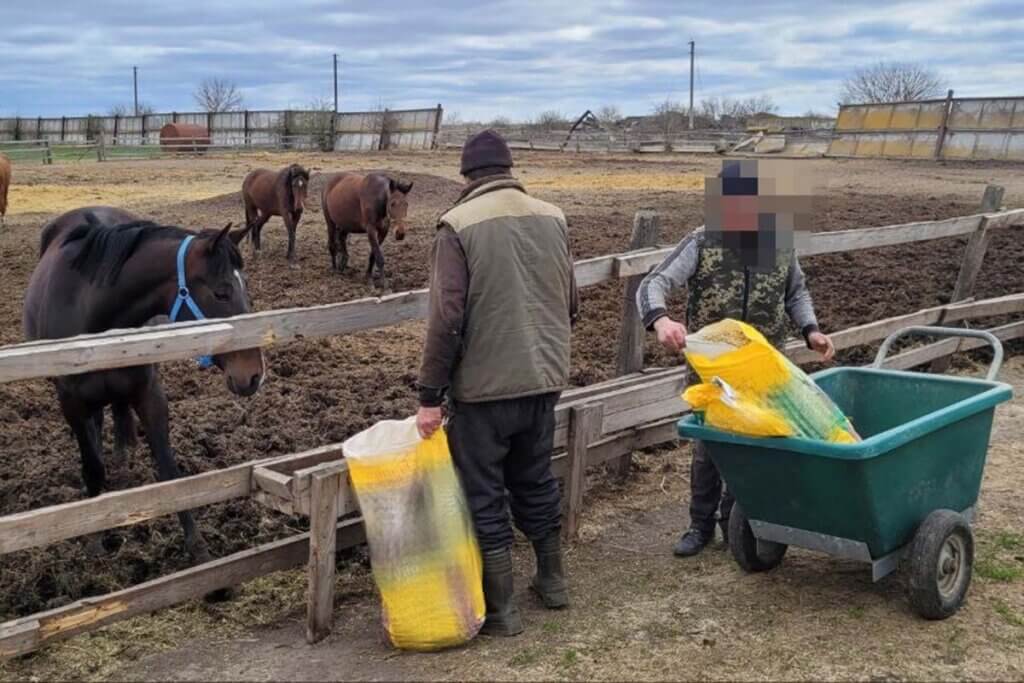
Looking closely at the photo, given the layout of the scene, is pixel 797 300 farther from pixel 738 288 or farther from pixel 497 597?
pixel 497 597

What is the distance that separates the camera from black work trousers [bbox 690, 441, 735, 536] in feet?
13.9

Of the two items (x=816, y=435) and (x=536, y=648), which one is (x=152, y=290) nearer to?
(x=536, y=648)

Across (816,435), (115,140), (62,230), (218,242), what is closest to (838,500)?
(816,435)

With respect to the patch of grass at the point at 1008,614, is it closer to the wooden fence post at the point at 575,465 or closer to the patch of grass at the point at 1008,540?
the patch of grass at the point at 1008,540

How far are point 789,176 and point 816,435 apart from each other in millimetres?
1032

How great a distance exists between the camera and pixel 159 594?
11.4 feet

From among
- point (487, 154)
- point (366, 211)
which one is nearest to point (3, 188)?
point (366, 211)

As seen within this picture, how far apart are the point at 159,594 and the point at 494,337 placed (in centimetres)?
146

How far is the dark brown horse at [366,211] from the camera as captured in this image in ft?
37.1

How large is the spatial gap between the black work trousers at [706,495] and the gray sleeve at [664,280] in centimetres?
72

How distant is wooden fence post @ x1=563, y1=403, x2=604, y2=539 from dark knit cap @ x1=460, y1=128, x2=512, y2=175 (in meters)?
1.37

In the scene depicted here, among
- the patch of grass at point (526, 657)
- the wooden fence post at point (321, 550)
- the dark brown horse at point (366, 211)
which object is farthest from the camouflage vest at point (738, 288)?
the dark brown horse at point (366, 211)

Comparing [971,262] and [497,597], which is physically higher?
[971,262]

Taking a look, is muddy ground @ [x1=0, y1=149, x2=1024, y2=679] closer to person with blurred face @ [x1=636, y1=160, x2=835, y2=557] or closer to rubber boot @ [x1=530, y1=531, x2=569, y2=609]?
person with blurred face @ [x1=636, y1=160, x2=835, y2=557]
